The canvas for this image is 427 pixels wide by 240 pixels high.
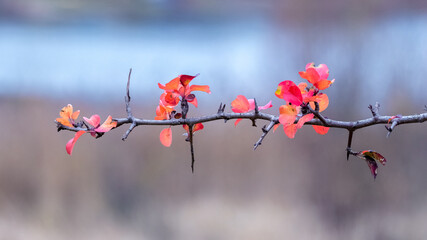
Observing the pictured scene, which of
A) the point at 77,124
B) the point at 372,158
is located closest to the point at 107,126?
the point at 77,124

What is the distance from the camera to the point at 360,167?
1080mm

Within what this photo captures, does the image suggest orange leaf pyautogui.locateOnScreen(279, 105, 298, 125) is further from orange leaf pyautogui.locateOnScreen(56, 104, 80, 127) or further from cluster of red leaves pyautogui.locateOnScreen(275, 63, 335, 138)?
orange leaf pyautogui.locateOnScreen(56, 104, 80, 127)

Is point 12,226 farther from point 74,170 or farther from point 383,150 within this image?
point 383,150

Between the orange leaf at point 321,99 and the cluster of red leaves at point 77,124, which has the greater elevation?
the orange leaf at point 321,99

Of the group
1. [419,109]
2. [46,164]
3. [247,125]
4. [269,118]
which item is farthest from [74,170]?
[269,118]

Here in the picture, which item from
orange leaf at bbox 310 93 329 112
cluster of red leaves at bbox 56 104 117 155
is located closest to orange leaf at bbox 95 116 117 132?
cluster of red leaves at bbox 56 104 117 155

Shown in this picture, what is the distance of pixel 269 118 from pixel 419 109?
0.92 metres

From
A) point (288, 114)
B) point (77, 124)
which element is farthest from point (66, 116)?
point (288, 114)

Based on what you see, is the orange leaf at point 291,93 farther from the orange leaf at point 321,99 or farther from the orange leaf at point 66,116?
the orange leaf at point 66,116

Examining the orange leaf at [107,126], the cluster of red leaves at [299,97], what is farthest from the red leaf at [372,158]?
the orange leaf at [107,126]

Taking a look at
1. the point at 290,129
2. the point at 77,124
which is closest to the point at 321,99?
the point at 290,129

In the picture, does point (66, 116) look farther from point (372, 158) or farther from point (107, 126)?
point (372, 158)

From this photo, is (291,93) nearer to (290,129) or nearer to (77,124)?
(290,129)

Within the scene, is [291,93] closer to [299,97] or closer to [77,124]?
[299,97]
